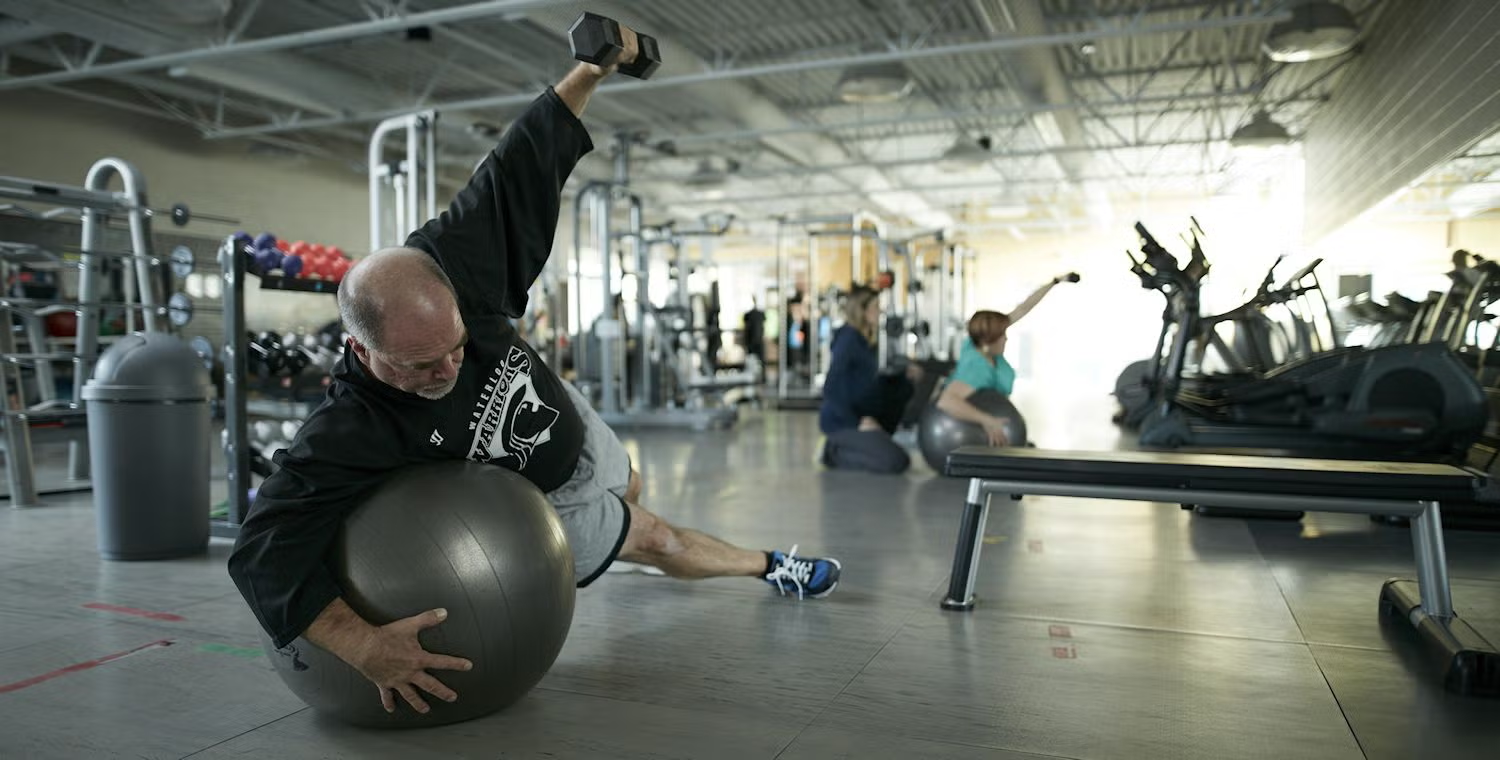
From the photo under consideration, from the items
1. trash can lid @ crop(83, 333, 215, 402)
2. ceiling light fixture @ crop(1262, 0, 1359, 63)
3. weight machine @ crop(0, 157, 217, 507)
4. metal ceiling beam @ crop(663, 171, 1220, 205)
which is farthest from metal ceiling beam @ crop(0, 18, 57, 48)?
metal ceiling beam @ crop(663, 171, 1220, 205)

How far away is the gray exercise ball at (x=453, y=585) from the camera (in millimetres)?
1688

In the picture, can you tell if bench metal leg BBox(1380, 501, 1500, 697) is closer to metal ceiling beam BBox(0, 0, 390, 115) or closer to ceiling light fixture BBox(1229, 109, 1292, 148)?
ceiling light fixture BBox(1229, 109, 1292, 148)

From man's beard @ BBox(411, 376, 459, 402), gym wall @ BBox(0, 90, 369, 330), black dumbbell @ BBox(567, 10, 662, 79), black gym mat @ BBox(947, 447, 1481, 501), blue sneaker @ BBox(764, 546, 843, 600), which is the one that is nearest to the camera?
man's beard @ BBox(411, 376, 459, 402)

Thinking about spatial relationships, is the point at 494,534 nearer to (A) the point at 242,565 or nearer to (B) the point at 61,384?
(A) the point at 242,565

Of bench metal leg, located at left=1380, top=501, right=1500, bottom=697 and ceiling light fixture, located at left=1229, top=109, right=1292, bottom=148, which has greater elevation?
ceiling light fixture, located at left=1229, top=109, right=1292, bottom=148

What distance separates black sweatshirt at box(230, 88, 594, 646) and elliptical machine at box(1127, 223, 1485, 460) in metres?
3.96

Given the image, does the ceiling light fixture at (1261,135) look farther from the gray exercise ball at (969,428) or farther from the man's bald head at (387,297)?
the man's bald head at (387,297)

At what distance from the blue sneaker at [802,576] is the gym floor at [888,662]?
1.8 inches

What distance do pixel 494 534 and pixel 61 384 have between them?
907cm

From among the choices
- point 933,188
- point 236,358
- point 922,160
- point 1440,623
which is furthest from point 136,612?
point 933,188

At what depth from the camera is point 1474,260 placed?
16.8ft

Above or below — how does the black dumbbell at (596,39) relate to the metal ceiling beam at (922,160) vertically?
below

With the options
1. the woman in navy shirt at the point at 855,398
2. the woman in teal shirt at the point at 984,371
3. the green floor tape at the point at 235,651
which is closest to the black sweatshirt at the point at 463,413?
the green floor tape at the point at 235,651

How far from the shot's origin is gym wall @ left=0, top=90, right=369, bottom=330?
32.3ft
